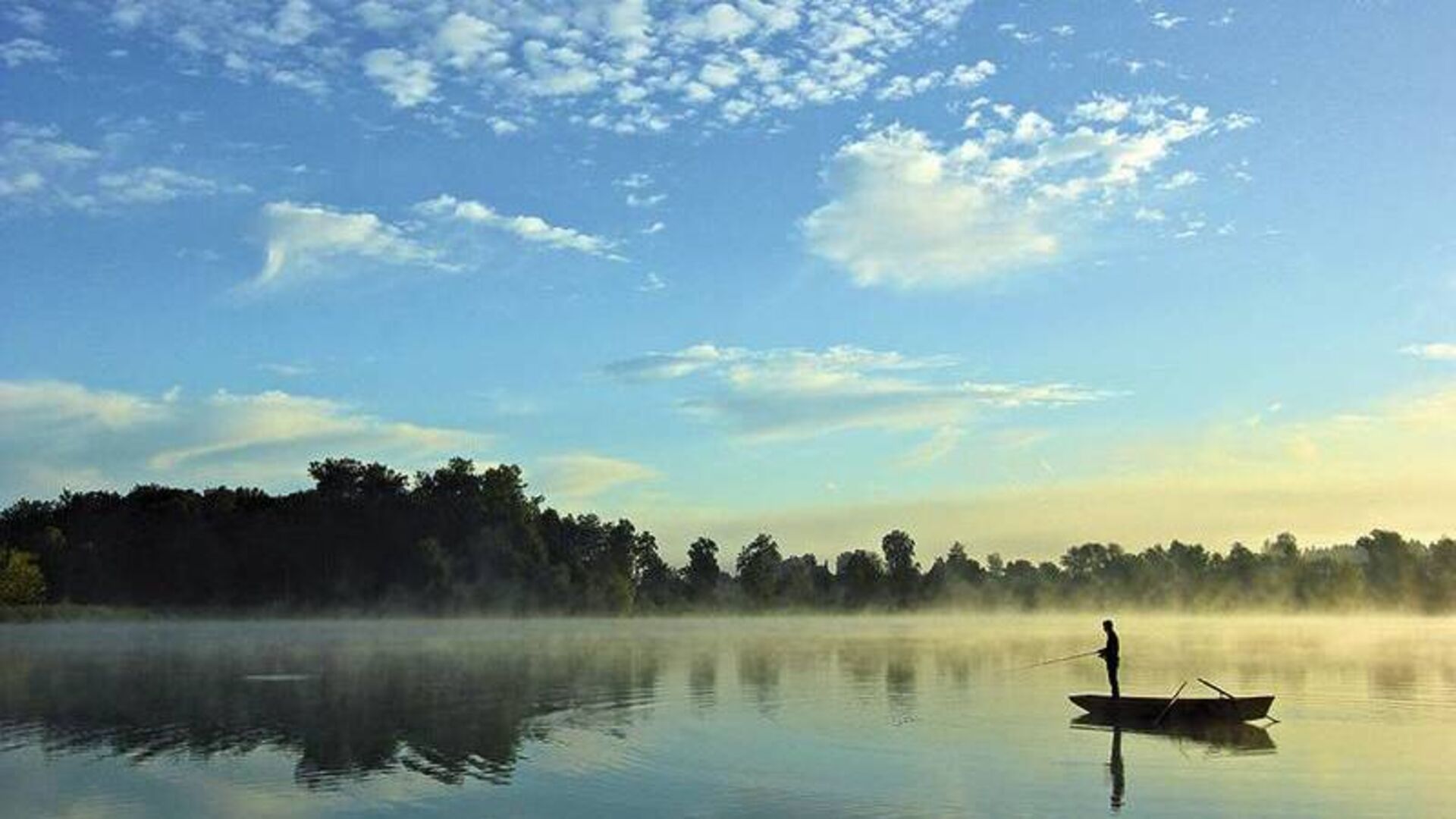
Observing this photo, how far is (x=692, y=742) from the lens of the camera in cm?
3122

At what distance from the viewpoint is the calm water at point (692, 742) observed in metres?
23.0

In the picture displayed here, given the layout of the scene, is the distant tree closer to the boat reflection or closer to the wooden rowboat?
the boat reflection

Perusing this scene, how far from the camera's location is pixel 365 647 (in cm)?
8050

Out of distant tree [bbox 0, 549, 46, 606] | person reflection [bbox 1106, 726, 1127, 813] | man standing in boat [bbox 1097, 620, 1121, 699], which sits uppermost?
distant tree [bbox 0, 549, 46, 606]

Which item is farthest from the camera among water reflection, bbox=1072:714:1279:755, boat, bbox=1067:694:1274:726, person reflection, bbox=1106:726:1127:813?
boat, bbox=1067:694:1274:726

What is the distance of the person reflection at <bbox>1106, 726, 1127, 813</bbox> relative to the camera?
75.1ft

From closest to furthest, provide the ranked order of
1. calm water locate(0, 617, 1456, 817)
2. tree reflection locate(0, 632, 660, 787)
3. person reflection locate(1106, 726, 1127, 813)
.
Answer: person reflection locate(1106, 726, 1127, 813)
calm water locate(0, 617, 1456, 817)
tree reflection locate(0, 632, 660, 787)

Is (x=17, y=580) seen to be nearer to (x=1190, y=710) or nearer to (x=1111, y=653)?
(x=1111, y=653)

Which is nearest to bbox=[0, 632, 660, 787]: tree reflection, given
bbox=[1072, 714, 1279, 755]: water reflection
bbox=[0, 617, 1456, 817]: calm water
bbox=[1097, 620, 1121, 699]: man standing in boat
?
bbox=[0, 617, 1456, 817]: calm water

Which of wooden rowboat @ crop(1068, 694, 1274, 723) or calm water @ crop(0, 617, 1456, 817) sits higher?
wooden rowboat @ crop(1068, 694, 1274, 723)

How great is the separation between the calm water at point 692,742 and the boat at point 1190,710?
0.94 m

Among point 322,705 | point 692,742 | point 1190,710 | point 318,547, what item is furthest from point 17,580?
point 1190,710

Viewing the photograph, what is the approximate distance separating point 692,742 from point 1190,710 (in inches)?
503

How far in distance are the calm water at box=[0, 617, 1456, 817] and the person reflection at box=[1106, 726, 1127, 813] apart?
10 cm
